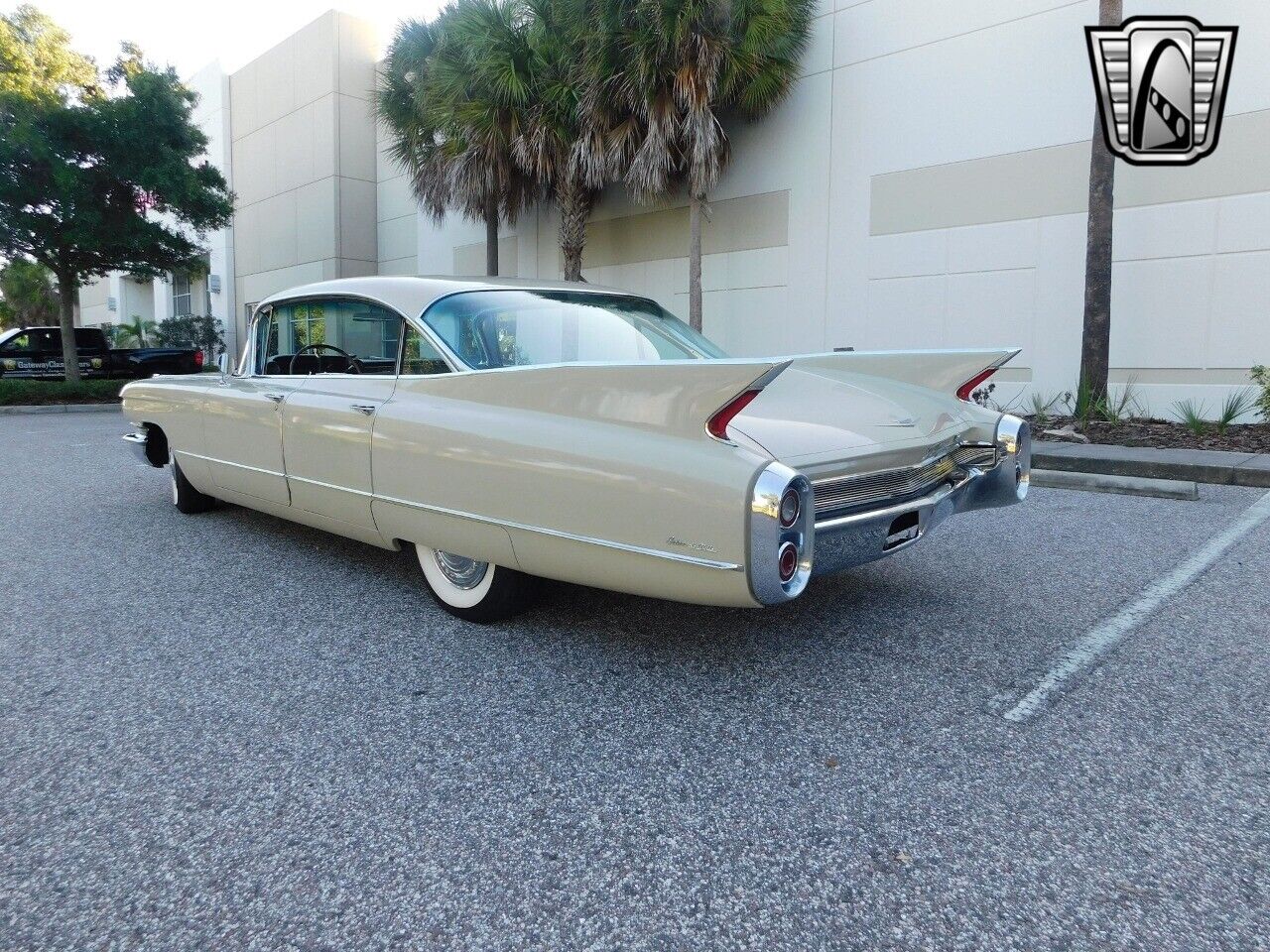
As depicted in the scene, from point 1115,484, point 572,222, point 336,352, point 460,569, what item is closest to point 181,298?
point 572,222

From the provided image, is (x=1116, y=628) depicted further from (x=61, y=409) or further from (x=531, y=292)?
(x=61, y=409)

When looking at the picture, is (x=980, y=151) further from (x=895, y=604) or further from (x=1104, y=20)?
(x=895, y=604)

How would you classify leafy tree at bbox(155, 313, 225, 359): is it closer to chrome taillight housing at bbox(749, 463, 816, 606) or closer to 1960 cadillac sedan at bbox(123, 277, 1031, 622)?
1960 cadillac sedan at bbox(123, 277, 1031, 622)

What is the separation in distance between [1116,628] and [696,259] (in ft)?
33.1

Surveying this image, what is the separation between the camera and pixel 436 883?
1.73 m

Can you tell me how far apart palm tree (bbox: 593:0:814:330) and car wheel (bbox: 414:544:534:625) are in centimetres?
978

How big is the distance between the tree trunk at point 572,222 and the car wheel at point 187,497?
29.7 ft

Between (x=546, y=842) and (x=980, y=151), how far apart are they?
36.5 feet

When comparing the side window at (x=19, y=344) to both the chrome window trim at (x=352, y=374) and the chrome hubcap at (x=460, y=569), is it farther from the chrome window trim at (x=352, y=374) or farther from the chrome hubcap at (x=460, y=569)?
the chrome hubcap at (x=460, y=569)

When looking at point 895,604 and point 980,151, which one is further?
point 980,151

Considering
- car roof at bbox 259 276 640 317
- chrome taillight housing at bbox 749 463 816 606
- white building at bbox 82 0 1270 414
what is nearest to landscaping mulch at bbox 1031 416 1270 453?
white building at bbox 82 0 1270 414

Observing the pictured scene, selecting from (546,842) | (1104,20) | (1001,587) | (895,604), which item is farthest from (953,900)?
(1104,20)

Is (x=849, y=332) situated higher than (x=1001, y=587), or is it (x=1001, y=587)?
(x=849, y=332)

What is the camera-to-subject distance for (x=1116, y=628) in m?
3.23
